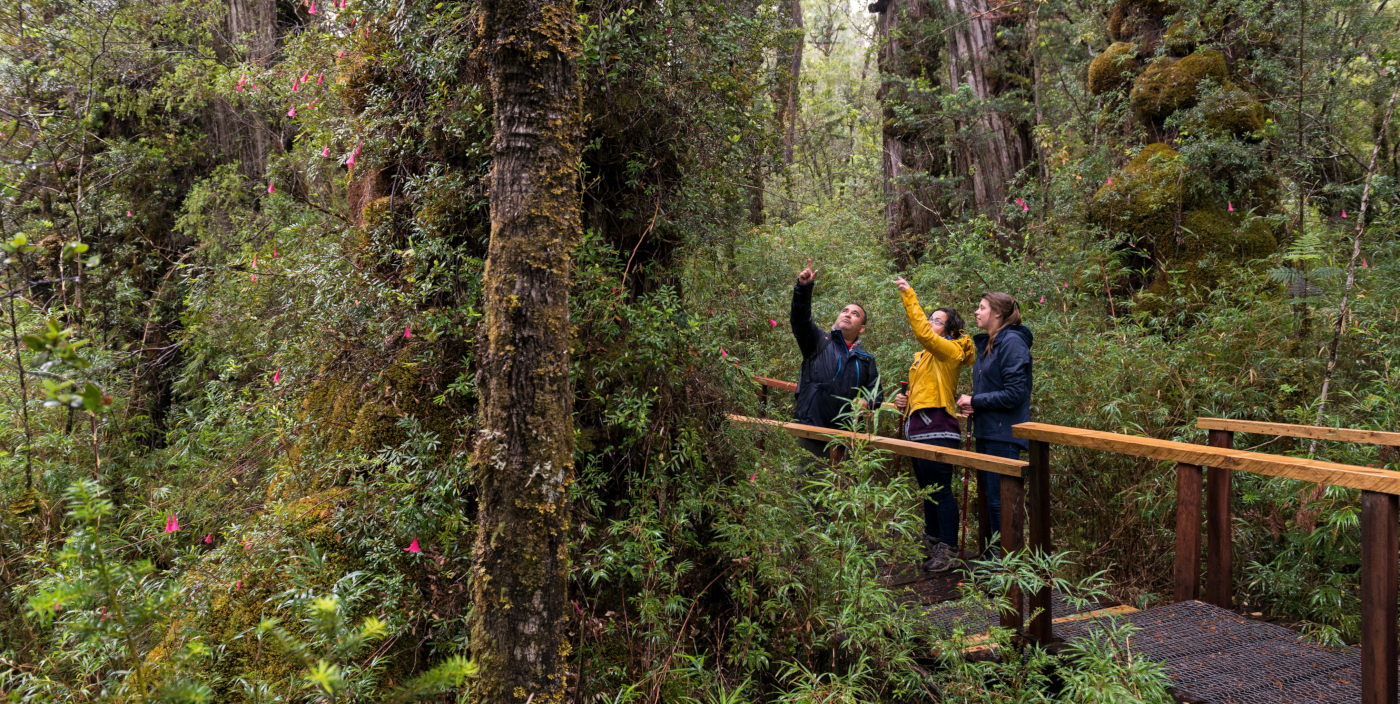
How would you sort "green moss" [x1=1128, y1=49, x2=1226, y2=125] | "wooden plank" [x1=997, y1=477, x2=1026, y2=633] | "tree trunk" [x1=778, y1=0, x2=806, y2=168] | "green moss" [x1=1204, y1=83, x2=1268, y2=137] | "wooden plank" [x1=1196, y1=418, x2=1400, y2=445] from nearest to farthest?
"wooden plank" [x1=997, y1=477, x2=1026, y2=633]
"wooden plank" [x1=1196, y1=418, x2=1400, y2=445]
"tree trunk" [x1=778, y1=0, x2=806, y2=168]
"green moss" [x1=1204, y1=83, x2=1268, y2=137]
"green moss" [x1=1128, y1=49, x2=1226, y2=125]

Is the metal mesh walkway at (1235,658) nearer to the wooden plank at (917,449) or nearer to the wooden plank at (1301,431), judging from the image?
the wooden plank at (917,449)

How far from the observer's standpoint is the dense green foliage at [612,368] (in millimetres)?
3162

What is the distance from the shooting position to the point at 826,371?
5.17 meters

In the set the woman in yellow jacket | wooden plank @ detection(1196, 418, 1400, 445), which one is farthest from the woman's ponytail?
wooden plank @ detection(1196, 418, 1400, 445)

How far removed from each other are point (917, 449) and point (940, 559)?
948 millimetres

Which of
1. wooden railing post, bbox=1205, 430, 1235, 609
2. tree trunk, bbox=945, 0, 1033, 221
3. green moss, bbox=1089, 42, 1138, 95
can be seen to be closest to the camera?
wooden railing post, bbox=1205, 430, 1235, 609

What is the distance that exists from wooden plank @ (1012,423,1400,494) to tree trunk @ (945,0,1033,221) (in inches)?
270

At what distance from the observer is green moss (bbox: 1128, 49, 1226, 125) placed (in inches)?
303

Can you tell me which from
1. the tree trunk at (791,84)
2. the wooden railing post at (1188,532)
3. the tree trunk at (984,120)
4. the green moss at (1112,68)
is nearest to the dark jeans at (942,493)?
the wooden railing post at (1188,532)

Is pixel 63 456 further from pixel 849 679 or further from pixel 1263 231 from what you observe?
pixel 1263 231

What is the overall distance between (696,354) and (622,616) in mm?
1441

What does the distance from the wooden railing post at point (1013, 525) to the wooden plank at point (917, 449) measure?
74mm

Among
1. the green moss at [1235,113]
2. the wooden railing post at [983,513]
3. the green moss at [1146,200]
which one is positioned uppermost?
the green moss at [1235,113]

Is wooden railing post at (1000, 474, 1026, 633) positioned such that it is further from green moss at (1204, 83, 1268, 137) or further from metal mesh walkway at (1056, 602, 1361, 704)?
green moss at (1204, 83, 1268, 137)
